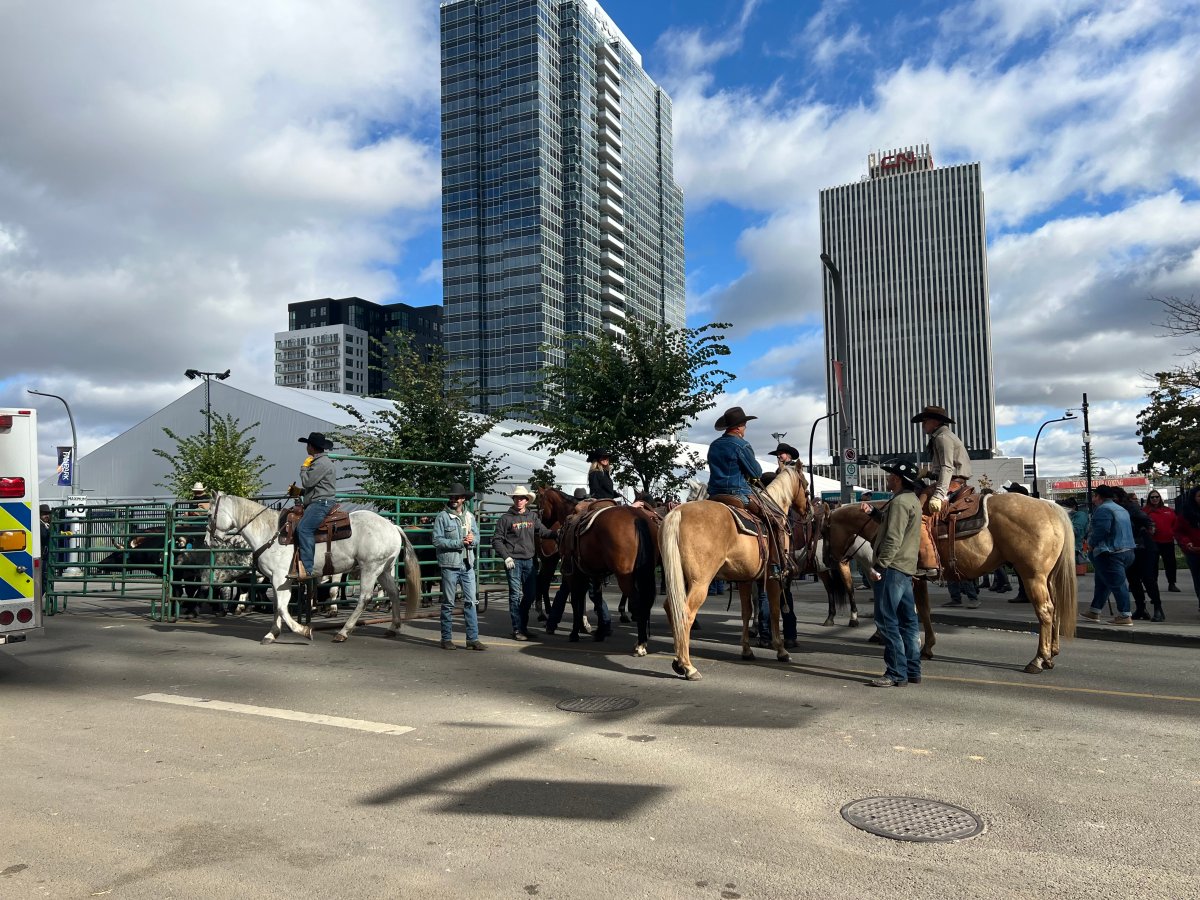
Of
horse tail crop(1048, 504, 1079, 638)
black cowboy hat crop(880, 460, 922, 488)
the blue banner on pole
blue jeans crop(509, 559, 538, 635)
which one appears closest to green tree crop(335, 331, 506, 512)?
blue jeans crop(509, 559, 538, 635)

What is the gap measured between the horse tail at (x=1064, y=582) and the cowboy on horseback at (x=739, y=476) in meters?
2.75

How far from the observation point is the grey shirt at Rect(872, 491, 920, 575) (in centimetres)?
805

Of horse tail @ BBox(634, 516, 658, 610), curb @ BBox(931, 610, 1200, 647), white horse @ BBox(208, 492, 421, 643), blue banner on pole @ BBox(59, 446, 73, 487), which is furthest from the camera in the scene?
blue banner on pole @ BBox(59, 446, 73, 487)

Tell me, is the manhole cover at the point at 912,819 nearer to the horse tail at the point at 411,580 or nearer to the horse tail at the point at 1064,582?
the horse tail at the point at 1064,582

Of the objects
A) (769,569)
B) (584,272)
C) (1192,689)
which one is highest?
(584,272)

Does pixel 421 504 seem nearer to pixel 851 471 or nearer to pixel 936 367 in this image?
pixel 851 471

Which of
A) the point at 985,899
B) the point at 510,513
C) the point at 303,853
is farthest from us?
the point at 510,513

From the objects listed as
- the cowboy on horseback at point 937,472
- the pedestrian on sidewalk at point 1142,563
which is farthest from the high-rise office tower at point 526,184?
the cowboy on horseback at point 937,472

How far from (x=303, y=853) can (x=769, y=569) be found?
6.00m

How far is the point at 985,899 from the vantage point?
362 centimetres

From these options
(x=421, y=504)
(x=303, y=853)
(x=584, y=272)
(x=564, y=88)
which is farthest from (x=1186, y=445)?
(x=564, y=88)

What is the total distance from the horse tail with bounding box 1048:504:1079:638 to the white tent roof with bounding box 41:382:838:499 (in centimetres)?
2202

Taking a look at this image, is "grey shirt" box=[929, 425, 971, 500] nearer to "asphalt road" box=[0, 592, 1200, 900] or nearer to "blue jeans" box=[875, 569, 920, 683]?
"blue jeans" box=[875, 569, 920, 683]

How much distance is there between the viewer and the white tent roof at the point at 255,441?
33625 millimetres
